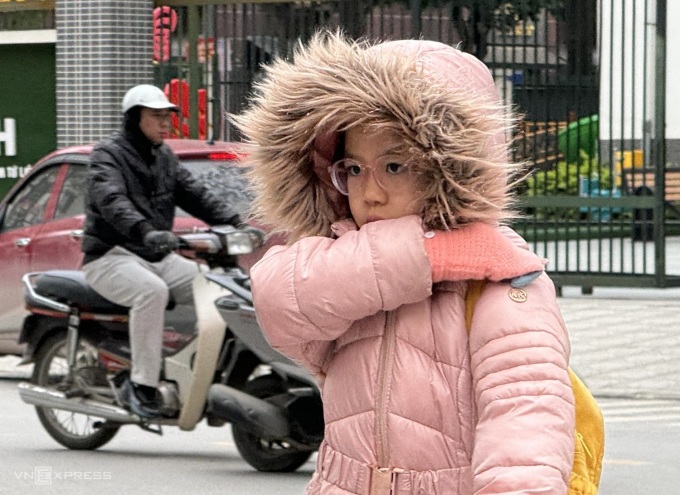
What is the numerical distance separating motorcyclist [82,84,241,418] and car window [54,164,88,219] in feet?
Answer: 7.47

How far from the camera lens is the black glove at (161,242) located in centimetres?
723

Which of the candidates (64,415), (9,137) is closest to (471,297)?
(64,415)

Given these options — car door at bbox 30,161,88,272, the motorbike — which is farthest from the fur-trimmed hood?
car door at bbox 30,161,88,272

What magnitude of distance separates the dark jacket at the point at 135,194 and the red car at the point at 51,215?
144 centimetres

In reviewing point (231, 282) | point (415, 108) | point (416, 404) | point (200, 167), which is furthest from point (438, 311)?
point (200, 167)

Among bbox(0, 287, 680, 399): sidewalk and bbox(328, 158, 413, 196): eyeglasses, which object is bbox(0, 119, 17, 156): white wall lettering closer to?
bbox(0, 287, 680, 399): sidewalk

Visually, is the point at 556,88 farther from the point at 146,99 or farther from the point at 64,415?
the point at 64,415

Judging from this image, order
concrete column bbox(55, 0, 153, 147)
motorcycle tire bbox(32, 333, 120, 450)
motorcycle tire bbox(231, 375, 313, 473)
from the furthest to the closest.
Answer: concrete column bbox(55, 0, 153, 147)
motorcycle tire bbox(32, 333, 120, 450)
motorcycle tire bbox(231, 375, 313, 473)

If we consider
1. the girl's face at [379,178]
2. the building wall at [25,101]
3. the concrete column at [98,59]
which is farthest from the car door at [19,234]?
the girl's face at [379,178]

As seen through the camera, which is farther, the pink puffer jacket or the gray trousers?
the gray trousers

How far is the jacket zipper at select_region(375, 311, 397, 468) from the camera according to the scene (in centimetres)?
251

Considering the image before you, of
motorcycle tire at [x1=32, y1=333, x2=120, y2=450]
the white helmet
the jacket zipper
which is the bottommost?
motorcycle tire at [x1=32, y1=333, x2=120, y2=450]

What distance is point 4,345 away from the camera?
35.1ft

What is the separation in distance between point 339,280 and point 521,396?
1.12ft
